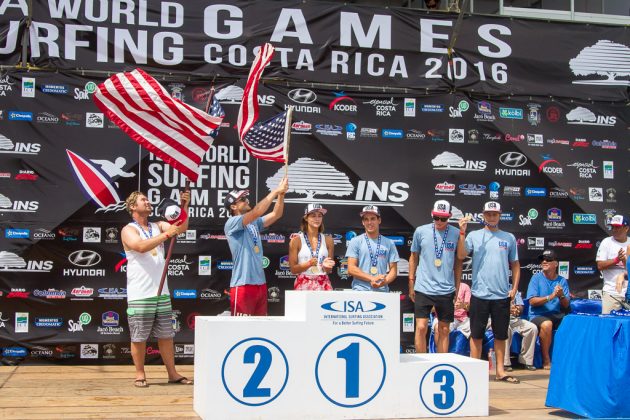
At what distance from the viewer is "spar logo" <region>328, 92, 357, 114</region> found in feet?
31.6

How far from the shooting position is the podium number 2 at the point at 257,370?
227 inches

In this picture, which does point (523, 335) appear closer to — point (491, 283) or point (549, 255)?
point (549, 255)

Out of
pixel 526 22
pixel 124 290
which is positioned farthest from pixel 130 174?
pixel 526 22

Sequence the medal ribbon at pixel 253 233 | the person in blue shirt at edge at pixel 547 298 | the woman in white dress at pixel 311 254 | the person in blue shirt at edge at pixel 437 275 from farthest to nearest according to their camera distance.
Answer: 1. the person in blue shirt at edge at pixel 547 298
2. the person in blue shirt at edge at pixel 437 275
3. the woman in white dress at pixel 311 254
4. the medal ribbon at pixel 253 233

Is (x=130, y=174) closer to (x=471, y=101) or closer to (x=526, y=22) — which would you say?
(x=471, y=101)

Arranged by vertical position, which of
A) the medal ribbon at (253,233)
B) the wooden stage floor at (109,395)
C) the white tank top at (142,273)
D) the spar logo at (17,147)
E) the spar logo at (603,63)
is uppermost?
the spar logo at (603,63)

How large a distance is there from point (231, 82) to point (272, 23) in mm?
877

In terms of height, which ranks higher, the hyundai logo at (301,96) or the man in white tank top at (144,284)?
the hyundai logo at (301,96)

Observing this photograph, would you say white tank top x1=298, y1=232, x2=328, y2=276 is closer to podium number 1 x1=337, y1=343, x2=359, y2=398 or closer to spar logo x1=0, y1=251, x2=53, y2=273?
podium number 1 x1=337, y1=343, x2=359, y2=398

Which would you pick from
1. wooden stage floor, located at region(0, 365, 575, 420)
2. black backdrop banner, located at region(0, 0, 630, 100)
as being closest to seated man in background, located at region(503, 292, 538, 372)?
wooden stage floor, located at region(0, 365, 575, 420)

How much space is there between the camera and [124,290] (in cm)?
905

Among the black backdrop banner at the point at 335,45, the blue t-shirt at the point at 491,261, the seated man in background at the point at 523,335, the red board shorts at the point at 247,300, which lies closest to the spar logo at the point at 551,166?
the black backdrop banner at the point at 335,45

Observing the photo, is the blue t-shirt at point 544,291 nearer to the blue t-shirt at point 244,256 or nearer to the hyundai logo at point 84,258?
the blue t-shirt at point 244,256

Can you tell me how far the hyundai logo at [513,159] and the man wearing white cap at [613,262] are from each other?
4.74ft
